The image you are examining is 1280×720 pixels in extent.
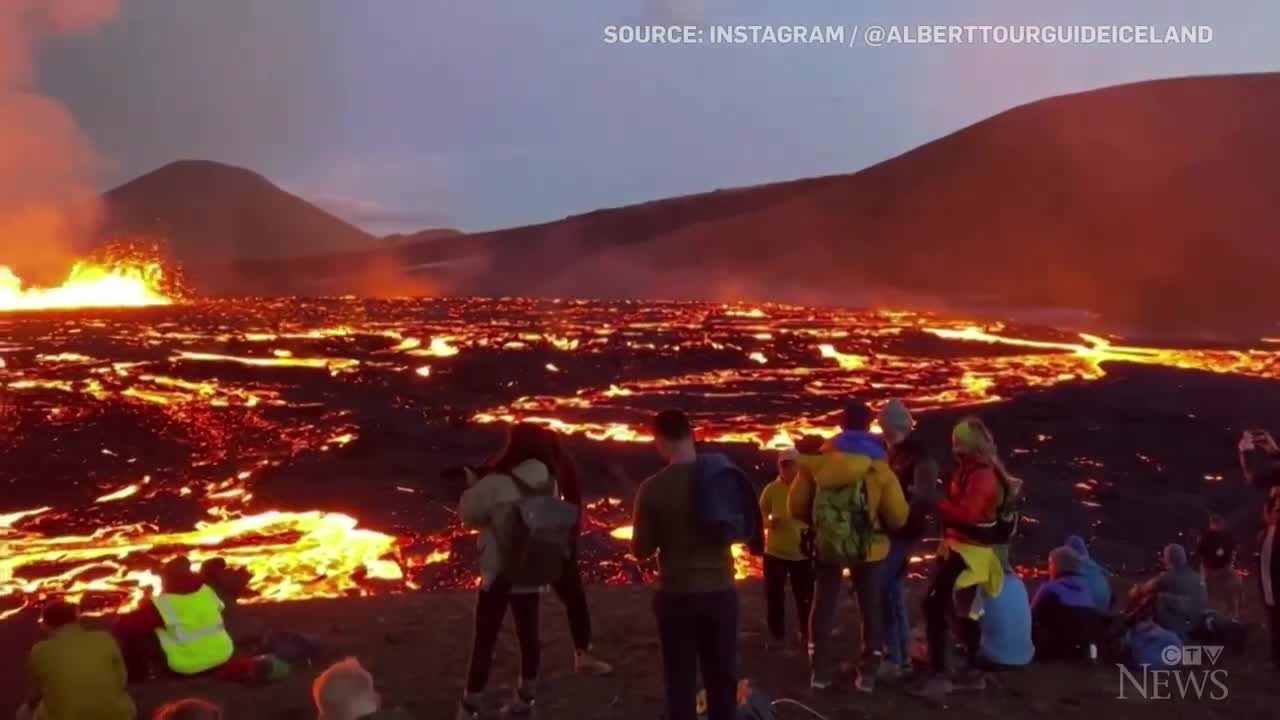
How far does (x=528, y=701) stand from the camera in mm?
5949

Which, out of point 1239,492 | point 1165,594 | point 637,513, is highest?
point 637,513

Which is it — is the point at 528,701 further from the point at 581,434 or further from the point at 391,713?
the point at 581,434

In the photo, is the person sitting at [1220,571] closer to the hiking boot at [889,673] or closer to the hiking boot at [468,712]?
the hiking boot at [889,673]

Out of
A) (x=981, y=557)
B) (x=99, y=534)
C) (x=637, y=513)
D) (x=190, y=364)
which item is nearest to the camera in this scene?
(x=637, y=513)

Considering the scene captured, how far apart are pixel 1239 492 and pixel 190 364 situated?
25.6m

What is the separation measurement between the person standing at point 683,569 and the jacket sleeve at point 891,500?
134 cm

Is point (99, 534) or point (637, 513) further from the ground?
point (637, 513)

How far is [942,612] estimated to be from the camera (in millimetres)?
5949

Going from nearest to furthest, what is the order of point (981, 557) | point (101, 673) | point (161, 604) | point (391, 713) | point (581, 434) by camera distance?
point (391, 713), point (101, 673), point (981, 557), point (161, 604), point (581, 434)

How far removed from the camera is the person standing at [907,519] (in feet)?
19.8

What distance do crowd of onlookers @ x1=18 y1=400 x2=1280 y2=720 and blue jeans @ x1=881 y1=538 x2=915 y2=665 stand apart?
0.04 feet

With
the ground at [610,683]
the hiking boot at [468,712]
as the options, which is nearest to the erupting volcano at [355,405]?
the ground at [610,683]

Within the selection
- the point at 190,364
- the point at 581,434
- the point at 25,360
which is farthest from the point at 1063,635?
the point at 25,360

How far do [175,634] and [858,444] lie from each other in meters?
4.24
